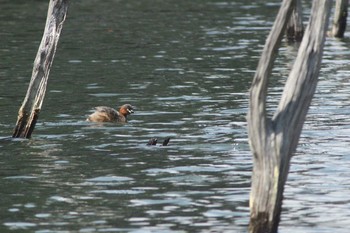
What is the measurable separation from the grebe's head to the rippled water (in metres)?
0.25

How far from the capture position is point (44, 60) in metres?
17.0

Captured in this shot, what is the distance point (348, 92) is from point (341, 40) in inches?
338

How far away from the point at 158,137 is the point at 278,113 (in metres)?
6.78

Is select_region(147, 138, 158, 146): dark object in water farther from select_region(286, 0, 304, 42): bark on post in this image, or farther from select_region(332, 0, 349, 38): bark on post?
select_region(286, 0, 304, 42): bark on post

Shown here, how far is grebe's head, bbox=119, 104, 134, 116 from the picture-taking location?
19.5 meters

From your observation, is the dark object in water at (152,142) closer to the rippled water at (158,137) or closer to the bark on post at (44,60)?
the rippled water at (158,137)

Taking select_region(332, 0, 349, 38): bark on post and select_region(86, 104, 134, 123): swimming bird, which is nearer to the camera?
select_region(86, 104, 134, 123): swimming bird

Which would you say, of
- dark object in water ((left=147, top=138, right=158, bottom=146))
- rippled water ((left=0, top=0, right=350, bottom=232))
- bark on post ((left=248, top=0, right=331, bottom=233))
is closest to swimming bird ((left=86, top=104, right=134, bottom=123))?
→ rippled water ((left=0, top=0, right=350, bottom=232))

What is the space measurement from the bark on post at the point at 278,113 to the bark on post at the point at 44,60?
6285 mm

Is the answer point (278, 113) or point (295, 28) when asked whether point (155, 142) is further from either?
point (295, 28)

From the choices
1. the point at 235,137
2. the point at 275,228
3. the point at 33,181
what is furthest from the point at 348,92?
the point at 275,228

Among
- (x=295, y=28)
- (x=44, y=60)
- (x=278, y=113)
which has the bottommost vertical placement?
(x=295, y=28)

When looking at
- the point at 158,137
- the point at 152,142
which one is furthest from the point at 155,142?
the point at 158,137

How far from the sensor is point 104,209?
13.2 m
